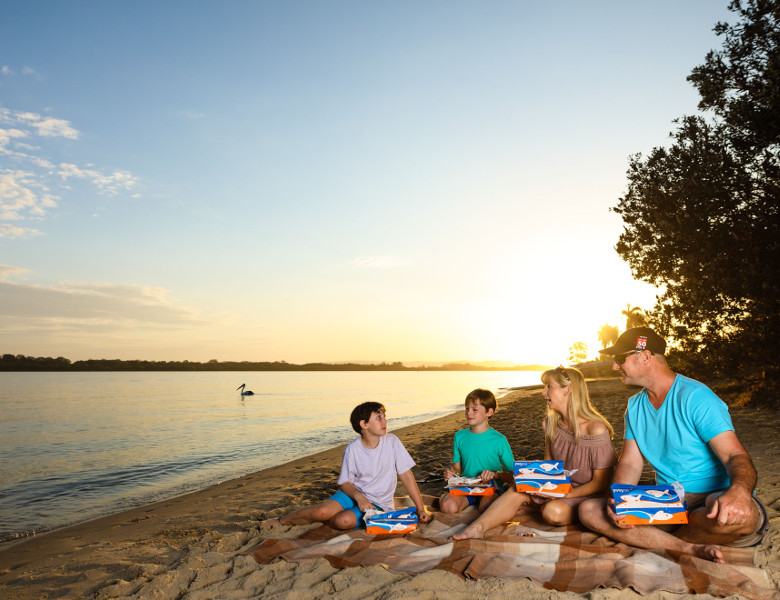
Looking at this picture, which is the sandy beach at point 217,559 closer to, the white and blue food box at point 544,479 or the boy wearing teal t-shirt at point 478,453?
the white and blue food box at point 544,479

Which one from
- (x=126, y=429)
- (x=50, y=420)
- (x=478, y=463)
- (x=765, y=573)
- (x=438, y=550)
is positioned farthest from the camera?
(x=50, y=420)

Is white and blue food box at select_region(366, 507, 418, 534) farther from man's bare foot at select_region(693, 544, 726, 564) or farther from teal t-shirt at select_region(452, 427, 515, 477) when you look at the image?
man's bare foot at select_region(693, 544, 726, 564)

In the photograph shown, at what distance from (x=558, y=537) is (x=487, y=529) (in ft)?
1.99

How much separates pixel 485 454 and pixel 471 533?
133 cm

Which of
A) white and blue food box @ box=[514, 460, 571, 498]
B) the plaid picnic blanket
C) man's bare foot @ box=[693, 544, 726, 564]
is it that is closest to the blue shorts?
the plaid picnic blanket

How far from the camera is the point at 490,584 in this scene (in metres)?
3.51

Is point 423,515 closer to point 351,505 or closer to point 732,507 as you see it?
point 351,505

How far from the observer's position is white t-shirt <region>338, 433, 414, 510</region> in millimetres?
5281

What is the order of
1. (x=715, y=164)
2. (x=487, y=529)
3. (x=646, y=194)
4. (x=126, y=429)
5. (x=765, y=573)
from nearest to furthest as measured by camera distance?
(x=765, y=573) < (x=487, y=529) < (x=715, y=164) < (x=646, y=194) < (x=126, y=429)

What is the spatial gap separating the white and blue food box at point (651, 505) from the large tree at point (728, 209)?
29.4ft

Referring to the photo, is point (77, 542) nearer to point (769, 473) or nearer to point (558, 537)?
point (558, 537)

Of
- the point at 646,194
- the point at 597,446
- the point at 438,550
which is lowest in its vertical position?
the point at 438,550

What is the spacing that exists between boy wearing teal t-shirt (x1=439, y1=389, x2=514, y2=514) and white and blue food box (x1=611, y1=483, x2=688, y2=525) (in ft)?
5.61

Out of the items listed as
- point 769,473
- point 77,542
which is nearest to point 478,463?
point 769,473
